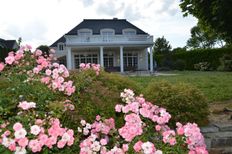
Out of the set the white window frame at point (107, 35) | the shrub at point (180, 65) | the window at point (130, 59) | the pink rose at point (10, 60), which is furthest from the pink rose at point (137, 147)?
the window at point (130, 59)

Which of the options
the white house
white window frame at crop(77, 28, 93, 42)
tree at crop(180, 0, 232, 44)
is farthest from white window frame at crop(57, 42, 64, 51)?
tree at crop(180, 0, 232, 44)

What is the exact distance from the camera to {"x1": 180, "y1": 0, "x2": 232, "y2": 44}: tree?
7.69 m

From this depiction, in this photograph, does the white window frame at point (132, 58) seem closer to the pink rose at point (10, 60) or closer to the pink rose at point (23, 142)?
the pink rose at point (10, 60)

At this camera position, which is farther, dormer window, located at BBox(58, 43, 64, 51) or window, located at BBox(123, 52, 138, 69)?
dormer window, located at BBox(58, 43, 64, 51)

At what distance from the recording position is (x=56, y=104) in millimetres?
3307

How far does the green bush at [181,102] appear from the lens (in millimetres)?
4879

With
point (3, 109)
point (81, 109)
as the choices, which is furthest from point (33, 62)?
point (3, 109)

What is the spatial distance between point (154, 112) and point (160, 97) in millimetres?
1329

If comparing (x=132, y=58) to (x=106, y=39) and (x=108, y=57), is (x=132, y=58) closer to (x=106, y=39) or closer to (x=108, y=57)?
(x=108, y=57)

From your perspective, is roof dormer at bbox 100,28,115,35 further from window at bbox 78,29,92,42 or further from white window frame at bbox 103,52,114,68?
white window frame at bbox 103,52,114,68

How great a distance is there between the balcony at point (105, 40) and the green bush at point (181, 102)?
28.4m

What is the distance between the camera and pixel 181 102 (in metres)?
4.91

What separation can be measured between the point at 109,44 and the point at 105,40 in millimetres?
569

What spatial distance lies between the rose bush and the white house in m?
29.0
